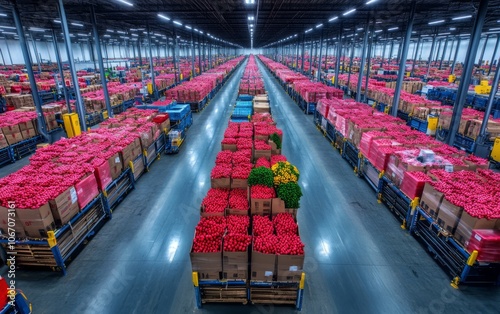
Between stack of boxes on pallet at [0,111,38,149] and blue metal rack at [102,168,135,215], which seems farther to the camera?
stack of boxes on pallet at [0,111,38,149]

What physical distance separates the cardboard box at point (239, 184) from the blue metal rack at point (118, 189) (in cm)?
345

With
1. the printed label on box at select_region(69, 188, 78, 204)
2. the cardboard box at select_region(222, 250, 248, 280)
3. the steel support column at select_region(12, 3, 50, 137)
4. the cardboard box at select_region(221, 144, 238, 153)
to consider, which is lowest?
the cardboard box at select_region(222, 250, 248, 280)

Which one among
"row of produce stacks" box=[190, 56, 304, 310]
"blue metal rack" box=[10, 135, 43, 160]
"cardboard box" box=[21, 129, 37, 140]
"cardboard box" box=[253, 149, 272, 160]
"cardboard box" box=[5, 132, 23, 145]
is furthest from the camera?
"cardboard box" box=[21, 129, 37, 140]

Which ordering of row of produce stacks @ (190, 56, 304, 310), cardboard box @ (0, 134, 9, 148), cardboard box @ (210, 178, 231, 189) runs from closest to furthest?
1. row of produce stacks @ (190, 56, 304, 310)
2. cardboard box @ (210, 178, 231, 189)
3. cardboard box @ (0, 134, 9, 148)

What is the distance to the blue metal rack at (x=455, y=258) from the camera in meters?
4.77

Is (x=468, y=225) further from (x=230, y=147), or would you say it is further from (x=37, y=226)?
(x=37, y=226)

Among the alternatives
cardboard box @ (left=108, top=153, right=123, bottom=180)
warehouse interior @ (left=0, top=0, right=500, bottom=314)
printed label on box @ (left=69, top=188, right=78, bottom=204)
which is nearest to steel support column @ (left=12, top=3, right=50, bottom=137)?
warehouse interior @ (left=0, top=0, right=500, bottom=314)

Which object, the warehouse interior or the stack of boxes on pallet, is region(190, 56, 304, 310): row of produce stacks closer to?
the warehouse interior

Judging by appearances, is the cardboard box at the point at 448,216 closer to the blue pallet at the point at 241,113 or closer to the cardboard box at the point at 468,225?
the cardboard box at the point at 468,225

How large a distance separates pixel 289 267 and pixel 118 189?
5.65 meters

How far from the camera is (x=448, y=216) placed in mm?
5195

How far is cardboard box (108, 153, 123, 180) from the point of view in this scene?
7130 millimetres

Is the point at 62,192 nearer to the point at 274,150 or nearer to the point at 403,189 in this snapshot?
the point at 274,150

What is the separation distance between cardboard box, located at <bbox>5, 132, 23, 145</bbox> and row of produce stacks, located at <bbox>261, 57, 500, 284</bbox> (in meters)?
13.6
